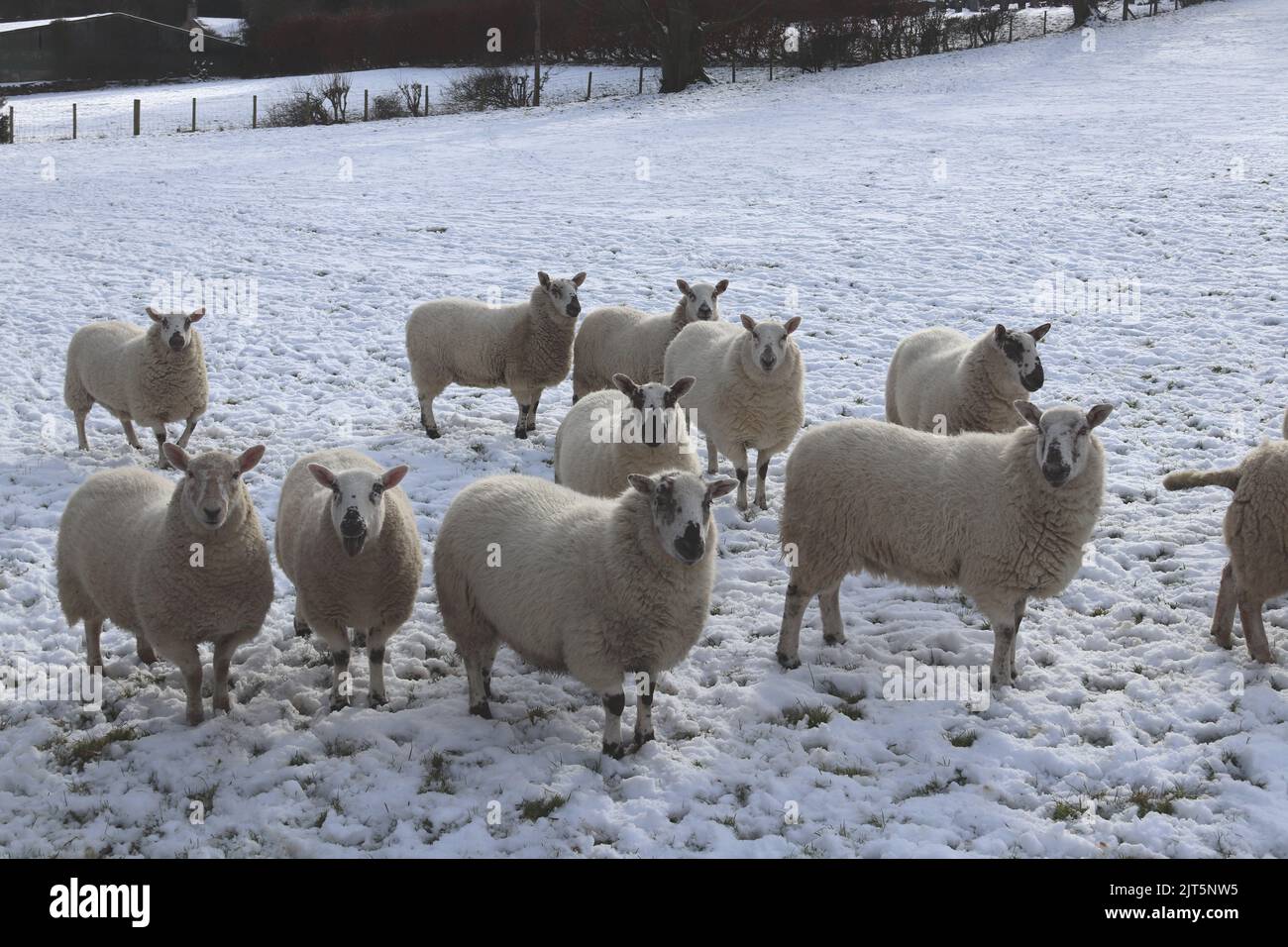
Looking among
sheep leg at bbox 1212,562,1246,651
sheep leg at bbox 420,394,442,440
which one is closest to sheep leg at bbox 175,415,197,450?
sheep leg at bbox 420,394,442,440

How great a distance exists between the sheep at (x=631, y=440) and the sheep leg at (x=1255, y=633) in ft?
11.8

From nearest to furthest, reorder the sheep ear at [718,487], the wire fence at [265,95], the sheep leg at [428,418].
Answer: the sheep ear at [718,487]
the sheep leg at [428,418]
the wire fence at [265,95]

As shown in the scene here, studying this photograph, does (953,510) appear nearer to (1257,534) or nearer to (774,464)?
(1257,534)

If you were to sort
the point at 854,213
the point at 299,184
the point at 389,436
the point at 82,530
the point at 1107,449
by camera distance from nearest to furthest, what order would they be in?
1. the point at 82,530
2. the point at 1107,449
3. the point at 389,436
4. the point at 854,213
5. the point at 299,184

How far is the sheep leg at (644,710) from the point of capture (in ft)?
18.8

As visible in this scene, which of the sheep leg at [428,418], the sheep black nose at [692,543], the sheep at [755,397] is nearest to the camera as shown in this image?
the sheep black nose at [692,543]

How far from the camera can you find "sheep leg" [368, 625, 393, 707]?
624 cm

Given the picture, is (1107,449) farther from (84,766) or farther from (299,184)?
(299,184)

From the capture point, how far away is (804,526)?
6.64 metres

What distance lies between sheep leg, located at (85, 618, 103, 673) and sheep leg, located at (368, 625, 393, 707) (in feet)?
Result: 5.79

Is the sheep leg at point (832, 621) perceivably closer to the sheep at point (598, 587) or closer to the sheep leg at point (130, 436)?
the sheep at point (598, 587)

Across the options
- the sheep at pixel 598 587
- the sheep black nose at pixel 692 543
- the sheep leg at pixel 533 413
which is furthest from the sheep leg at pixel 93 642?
the sheep leg at pixel 533 413
